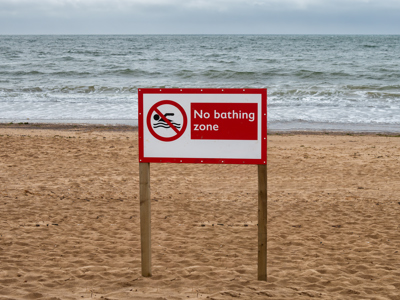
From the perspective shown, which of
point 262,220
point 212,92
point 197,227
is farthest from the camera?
point 197,227

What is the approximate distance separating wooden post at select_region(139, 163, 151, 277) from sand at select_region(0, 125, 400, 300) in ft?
0.47

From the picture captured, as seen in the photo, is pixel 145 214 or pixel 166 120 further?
pixel 145 214

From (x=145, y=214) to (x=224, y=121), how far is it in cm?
100

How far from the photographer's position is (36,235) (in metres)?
4.66

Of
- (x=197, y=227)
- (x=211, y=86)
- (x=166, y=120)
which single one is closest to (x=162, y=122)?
(x=166, y=120)

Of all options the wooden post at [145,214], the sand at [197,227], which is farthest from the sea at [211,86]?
the wooden post at [145,214]

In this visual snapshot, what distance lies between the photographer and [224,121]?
10.6ft

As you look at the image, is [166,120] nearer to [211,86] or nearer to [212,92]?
[212,92]

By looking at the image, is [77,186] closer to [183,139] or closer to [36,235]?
[36,235]

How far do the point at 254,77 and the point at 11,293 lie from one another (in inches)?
1016

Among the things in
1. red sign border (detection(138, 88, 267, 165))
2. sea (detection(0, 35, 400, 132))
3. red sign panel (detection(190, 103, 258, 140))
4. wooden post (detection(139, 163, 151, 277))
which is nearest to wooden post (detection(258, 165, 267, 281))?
red sign border (detection(138, 88, 267, 165))

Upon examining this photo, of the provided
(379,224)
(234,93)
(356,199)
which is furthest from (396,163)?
(234,93)

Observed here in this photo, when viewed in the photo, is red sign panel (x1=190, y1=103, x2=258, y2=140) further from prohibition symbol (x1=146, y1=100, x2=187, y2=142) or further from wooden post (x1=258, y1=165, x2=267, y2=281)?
wooden post (x1=258, y1=165, x2=267, y2=281)

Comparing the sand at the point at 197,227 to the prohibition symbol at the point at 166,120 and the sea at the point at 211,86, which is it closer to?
the prohibition symbol at the point at 166,120
